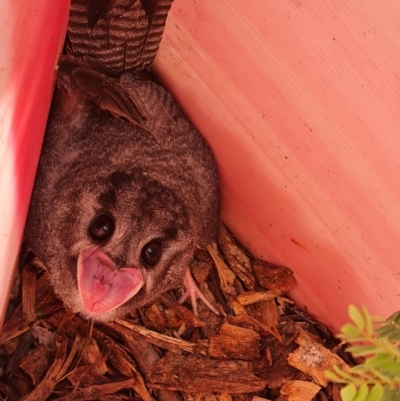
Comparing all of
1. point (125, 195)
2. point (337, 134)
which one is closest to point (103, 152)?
point (125, 195)

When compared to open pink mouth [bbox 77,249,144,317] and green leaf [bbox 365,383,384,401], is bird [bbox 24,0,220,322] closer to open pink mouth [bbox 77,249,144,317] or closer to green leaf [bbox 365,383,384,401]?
open pink mouth [bbox 77,249,144,317]

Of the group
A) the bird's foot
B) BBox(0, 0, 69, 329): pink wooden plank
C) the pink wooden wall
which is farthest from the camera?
the bird's foot

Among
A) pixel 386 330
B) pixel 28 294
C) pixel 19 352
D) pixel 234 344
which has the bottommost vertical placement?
pixel 19 352

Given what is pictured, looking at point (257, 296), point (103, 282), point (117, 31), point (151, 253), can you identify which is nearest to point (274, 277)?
point (257, 296)

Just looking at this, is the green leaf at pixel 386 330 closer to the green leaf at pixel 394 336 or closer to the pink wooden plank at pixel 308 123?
the green leaf at pixel 394 336

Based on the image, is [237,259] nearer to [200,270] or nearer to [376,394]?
[200,270]

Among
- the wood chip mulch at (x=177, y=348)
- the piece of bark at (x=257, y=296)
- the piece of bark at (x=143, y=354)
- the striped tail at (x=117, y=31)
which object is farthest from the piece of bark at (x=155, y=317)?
the striped tail at (x=117, y=31)

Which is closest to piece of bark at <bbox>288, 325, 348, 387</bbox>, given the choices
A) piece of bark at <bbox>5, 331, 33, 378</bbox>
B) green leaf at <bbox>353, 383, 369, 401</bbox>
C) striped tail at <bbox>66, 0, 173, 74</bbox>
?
piece of bark at <bbox>5, 331, 33, 378</bbox>
